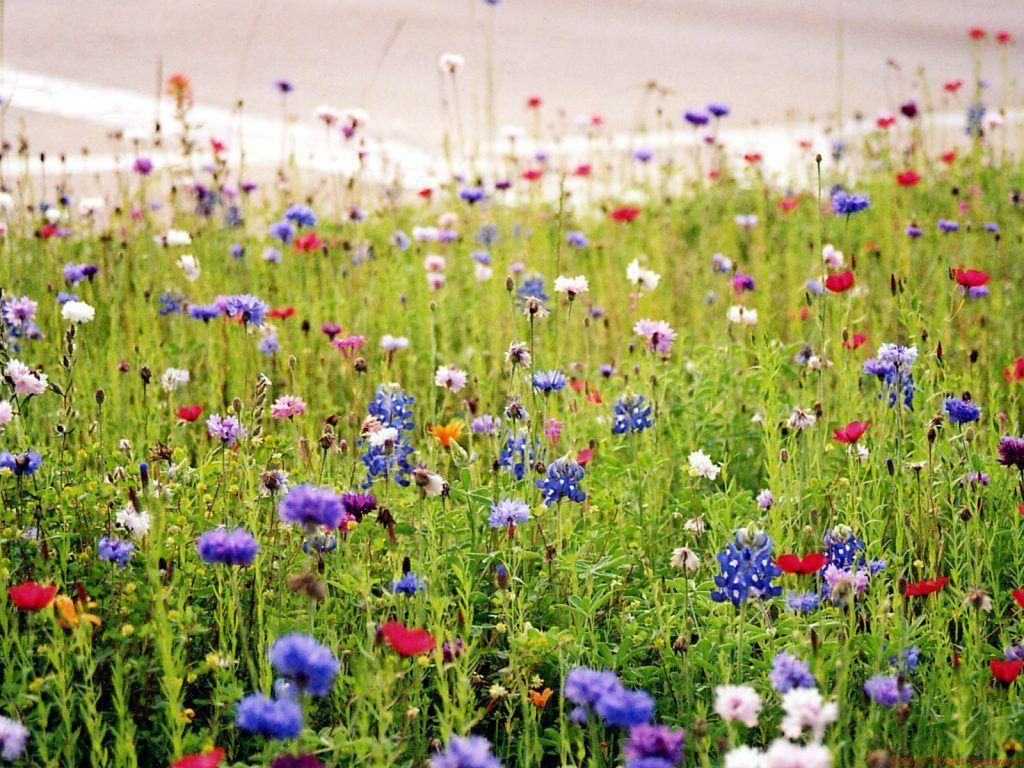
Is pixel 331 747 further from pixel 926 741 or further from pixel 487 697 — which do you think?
pixel 926 741

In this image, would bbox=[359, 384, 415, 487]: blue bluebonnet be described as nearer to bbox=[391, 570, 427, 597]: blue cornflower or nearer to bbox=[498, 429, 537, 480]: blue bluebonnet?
bbox=[498, 429, 537, 480]: blue bluebonnet

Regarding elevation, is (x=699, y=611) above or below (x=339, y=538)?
below

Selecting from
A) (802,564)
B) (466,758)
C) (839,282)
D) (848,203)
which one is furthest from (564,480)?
(848,203)

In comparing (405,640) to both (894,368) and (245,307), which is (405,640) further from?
(894,368)

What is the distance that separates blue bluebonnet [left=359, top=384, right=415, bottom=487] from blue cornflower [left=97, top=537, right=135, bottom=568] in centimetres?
67

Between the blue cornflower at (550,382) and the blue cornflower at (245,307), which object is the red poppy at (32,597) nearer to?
the blue cornflower at (245,307)

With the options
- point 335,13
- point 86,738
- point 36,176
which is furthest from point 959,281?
point 335,13

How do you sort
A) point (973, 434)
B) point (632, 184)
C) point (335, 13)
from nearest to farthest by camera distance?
point (973, 434) → point (632, 184) → point (335, 13)

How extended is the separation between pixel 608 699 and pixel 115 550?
106 cm

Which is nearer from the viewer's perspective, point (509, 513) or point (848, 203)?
point (509, 513)

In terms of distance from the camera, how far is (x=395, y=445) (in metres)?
2.59

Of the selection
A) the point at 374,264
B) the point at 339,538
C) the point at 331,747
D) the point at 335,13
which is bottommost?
the point at 331,747

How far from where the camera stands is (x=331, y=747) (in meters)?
1.76

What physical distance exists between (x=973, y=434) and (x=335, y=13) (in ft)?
30.7
